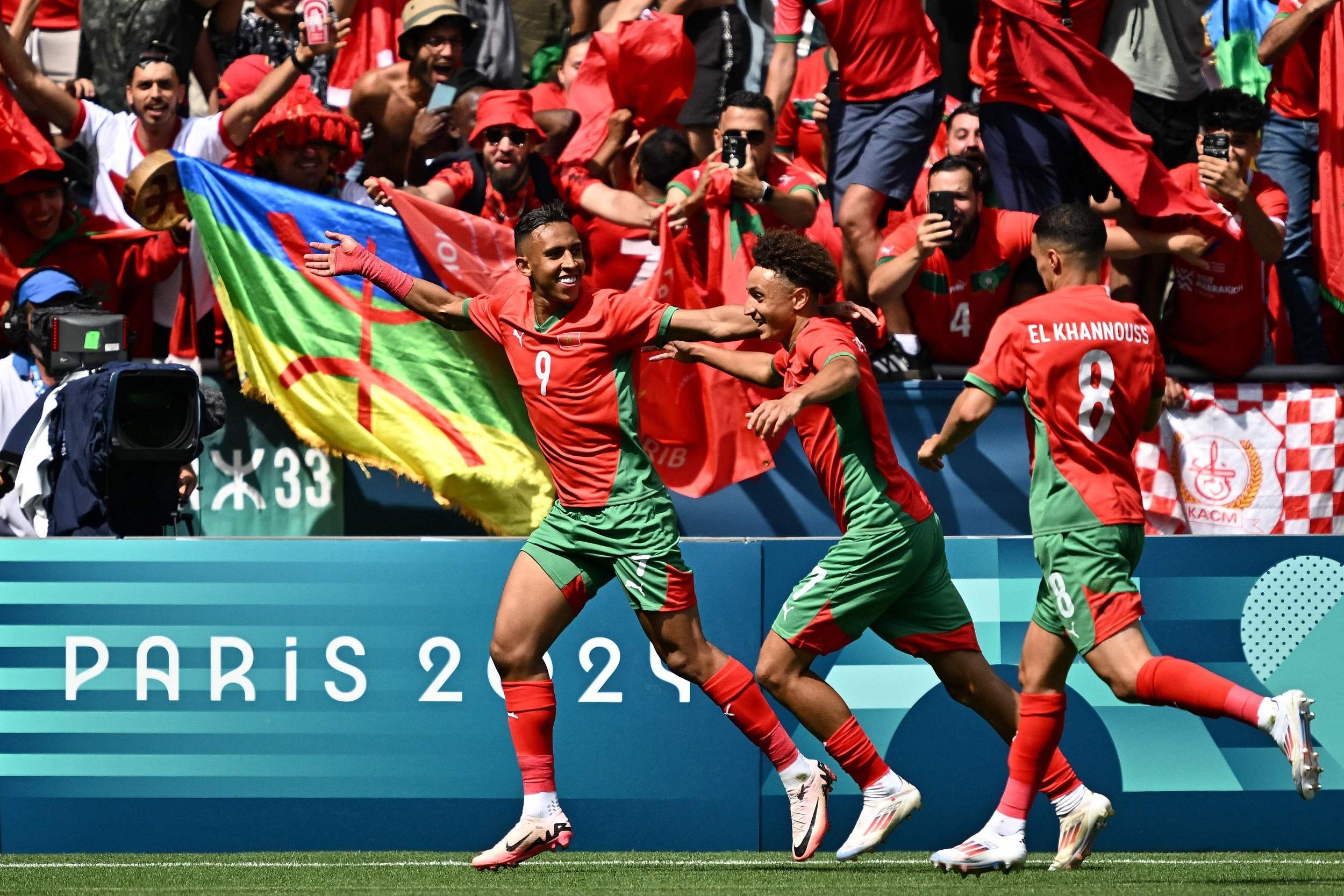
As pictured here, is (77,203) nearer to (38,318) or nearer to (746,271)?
(38,318)

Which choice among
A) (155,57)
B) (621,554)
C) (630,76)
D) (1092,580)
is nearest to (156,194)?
(155,57)

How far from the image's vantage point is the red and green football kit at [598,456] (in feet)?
21.7

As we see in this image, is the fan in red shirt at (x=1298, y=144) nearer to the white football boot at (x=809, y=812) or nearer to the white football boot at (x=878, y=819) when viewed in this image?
the white football boot at (x=878, y=819)

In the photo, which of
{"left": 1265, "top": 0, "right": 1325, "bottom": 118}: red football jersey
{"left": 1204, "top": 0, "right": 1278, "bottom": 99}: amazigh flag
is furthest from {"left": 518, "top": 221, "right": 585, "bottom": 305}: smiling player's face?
{"left": 1204, "top": 0, "right": 1278, "bottom": 99}: amazigh flag

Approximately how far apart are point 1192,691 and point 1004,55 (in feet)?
13.9

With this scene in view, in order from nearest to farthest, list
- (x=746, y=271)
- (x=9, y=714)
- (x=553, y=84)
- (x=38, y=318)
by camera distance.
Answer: (x=9, y=714) → (x=38, y=318) → (x=746, y=271) → (x=553, y=84)

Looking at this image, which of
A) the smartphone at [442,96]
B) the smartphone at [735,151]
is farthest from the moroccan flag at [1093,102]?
the smartphone at [442,96]

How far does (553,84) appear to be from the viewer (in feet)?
33.0

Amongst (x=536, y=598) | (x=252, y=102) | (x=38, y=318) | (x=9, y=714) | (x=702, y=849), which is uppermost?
(x=252, y=102)

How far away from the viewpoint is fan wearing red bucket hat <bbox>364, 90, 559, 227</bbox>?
350 inches

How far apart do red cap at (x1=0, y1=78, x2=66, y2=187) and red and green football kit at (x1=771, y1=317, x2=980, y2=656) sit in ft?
14.0

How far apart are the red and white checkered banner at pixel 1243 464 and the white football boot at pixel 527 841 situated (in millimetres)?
3796

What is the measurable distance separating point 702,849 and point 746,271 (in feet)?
9.50

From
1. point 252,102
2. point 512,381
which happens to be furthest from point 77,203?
point 512,381
